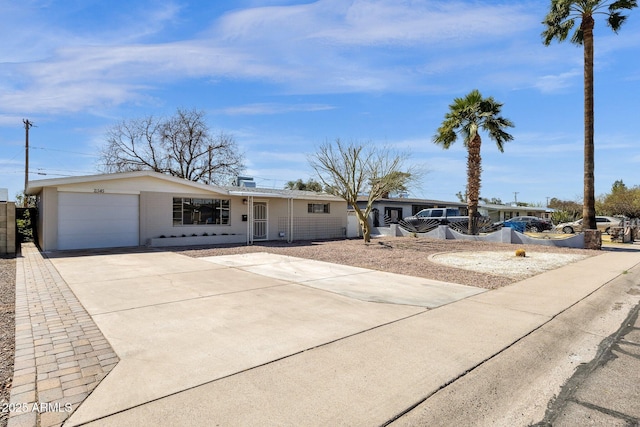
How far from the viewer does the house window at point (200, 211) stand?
1720cm

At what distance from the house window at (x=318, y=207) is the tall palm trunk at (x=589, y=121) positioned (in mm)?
13598

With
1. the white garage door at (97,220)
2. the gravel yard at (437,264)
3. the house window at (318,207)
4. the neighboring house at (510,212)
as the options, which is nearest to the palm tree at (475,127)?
the gravel yard at (437,264)

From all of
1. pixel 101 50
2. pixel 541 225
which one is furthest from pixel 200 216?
pixel 541 225

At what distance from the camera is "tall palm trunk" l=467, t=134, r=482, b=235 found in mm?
20359

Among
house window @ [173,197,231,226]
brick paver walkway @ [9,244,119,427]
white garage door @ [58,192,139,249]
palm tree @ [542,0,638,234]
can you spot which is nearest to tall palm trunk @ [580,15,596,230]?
palm tree @ [542,0,638,234]

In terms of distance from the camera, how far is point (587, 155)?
17594 millimetres

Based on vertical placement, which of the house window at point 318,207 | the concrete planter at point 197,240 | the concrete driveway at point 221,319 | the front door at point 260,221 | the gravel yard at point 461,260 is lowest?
the gravel yard at point 461,260

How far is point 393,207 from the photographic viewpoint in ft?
107

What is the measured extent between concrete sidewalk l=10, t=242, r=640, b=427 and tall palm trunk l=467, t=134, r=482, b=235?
11584 millimetres

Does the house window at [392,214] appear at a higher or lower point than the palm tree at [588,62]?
lower

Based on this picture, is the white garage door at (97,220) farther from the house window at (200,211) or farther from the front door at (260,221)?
the front door at (260,221)

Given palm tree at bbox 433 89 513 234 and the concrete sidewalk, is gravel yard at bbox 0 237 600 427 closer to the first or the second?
the concrete sidewalk

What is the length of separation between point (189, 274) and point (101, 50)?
988 centimetres

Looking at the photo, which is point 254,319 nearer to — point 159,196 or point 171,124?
point 159,196
